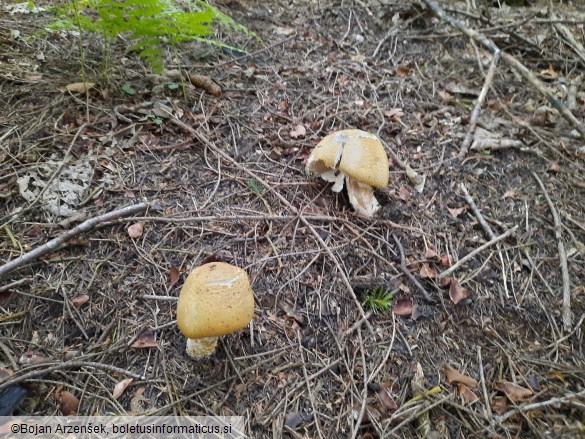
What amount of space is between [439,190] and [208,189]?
2.14 meters

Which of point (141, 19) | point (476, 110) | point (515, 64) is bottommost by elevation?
point (476, 110)

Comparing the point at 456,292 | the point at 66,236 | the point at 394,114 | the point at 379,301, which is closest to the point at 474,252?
the point at 456,292

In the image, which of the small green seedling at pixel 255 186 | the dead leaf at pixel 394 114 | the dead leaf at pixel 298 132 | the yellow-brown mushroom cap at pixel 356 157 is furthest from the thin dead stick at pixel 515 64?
the small green seedling at pixel 255 186

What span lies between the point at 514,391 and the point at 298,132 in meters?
2.84

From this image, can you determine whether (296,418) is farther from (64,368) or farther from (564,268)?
(564,268)

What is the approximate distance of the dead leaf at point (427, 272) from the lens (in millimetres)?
2977

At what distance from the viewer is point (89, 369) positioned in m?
2.26

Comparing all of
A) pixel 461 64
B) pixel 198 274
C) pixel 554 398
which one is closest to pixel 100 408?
pixel 198 274

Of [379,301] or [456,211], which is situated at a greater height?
[456,211]

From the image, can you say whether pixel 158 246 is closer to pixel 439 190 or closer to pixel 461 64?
pixel 439 190

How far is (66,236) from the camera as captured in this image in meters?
2.71

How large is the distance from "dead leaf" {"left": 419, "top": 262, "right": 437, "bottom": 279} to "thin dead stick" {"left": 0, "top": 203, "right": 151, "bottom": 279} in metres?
2.21

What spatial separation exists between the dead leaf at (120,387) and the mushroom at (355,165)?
212 centimetres

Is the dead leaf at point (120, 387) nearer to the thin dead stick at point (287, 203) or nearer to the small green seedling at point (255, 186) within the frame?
the thin dead stick at point (287, 203)
